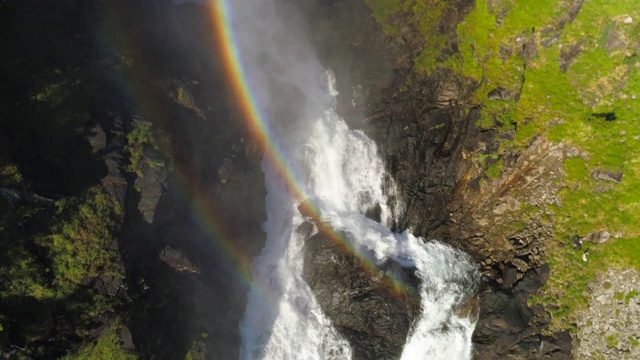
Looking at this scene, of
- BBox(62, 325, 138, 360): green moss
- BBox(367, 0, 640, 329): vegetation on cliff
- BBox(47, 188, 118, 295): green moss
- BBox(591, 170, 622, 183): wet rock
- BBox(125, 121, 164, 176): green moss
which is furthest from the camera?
BBox(591, 170, 622, 183): wet rock

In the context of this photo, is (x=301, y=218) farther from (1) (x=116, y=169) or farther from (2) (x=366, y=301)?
(1) (x=116, y=169)

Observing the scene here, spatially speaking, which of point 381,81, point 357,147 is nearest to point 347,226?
point 357,147

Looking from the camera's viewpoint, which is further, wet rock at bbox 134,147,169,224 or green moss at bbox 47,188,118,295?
wet rock at bbox 134,147,169,224

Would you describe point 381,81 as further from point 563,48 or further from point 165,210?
point 165,210

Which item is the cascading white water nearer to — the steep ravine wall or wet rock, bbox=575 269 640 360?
the steep ravine wall

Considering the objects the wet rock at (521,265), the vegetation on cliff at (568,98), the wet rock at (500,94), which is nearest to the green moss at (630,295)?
the vegetation on cliff at (568,98)

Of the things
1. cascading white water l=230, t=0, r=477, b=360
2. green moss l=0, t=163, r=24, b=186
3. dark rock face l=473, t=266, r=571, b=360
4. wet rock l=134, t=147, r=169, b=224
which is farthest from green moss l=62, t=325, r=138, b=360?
dark rock face l=473, t=266, r=571, b=360
